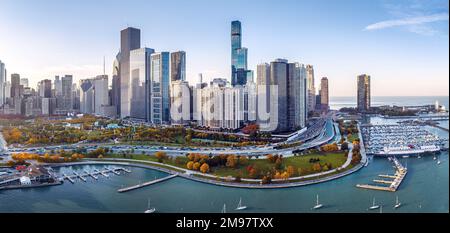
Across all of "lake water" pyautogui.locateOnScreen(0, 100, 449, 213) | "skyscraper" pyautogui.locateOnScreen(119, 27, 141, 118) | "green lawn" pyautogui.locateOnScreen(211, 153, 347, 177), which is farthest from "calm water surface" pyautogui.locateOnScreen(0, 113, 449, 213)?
"skyscraper" pyautogui.locateOnScreen(119, 27, 141, 118)

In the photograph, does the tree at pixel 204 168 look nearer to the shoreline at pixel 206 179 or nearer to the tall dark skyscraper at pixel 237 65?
the shoreline at pixel 206 179

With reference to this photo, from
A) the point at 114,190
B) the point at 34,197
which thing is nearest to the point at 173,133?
the point at 114,190

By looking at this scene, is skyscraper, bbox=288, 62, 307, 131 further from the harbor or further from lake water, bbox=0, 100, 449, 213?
lake water, bbox=0, 100, 449, 213

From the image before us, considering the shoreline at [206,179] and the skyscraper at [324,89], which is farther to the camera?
the shoreline at [206,179]

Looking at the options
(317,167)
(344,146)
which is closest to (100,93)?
(317,167)

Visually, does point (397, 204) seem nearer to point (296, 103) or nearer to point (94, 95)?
point (94, 95)

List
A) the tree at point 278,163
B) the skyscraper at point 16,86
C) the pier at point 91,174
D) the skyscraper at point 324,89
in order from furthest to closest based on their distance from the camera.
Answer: the tree at point 278,163
the skyscraper at point 324,89
the pier at point 91,174
the skyscraper at point 16,86

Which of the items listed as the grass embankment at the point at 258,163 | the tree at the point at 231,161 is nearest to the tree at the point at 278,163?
the grass embankment at the point at 258,163
